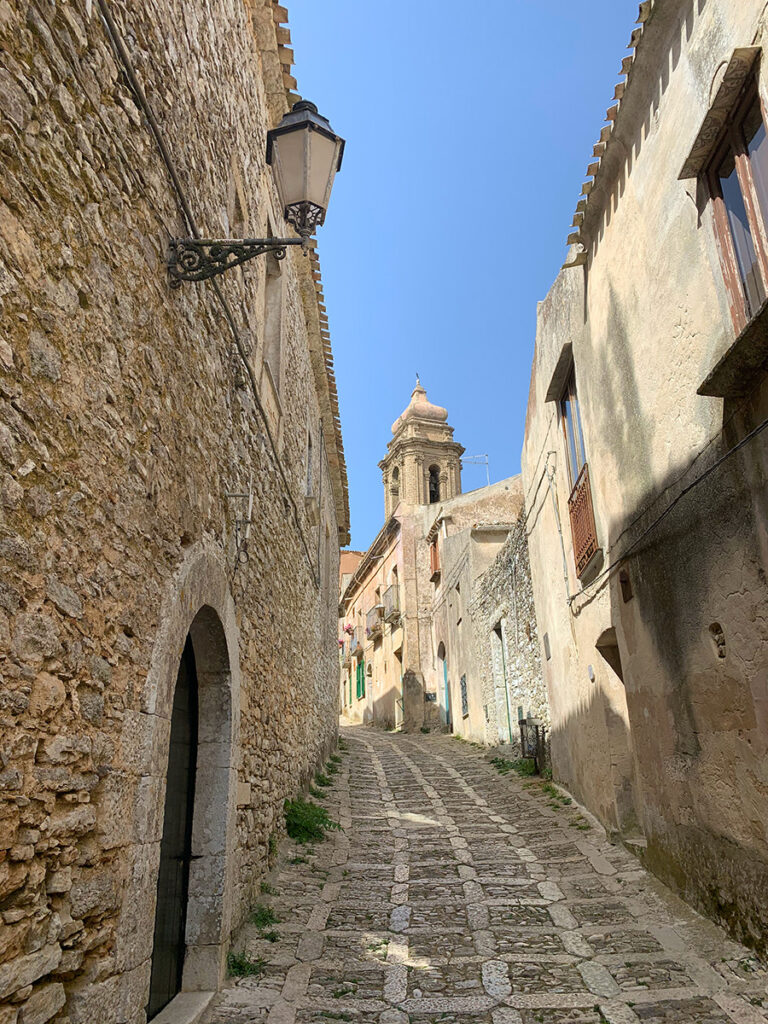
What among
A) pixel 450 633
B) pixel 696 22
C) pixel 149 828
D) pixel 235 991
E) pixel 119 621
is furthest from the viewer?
pixel 450 633

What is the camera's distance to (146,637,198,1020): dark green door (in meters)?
3.73

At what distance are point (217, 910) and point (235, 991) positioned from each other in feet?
1.41

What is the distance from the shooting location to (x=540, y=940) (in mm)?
4828

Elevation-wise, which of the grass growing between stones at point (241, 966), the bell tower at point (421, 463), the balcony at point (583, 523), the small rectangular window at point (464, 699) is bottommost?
the grass growing between stones at point (241, 966)

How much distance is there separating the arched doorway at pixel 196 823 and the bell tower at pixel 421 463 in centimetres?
2740

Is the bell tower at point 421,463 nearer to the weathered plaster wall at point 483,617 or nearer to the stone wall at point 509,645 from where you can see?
the weathered plaster wall at point 483,617

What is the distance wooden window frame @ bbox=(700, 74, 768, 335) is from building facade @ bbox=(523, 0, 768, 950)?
0.01 metres

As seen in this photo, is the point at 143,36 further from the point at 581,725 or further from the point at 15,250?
the point at 581,725

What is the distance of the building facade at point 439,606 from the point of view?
41.6 feet

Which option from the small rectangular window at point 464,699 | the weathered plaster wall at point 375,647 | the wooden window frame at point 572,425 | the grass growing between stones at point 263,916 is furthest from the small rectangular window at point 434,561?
the grass growing between stones at point 263,916

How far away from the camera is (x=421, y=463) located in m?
33.3

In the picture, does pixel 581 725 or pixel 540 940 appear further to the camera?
pixel 581 725

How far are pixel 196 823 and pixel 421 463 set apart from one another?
29442 millimetres

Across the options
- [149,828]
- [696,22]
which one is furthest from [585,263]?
[149,828]
